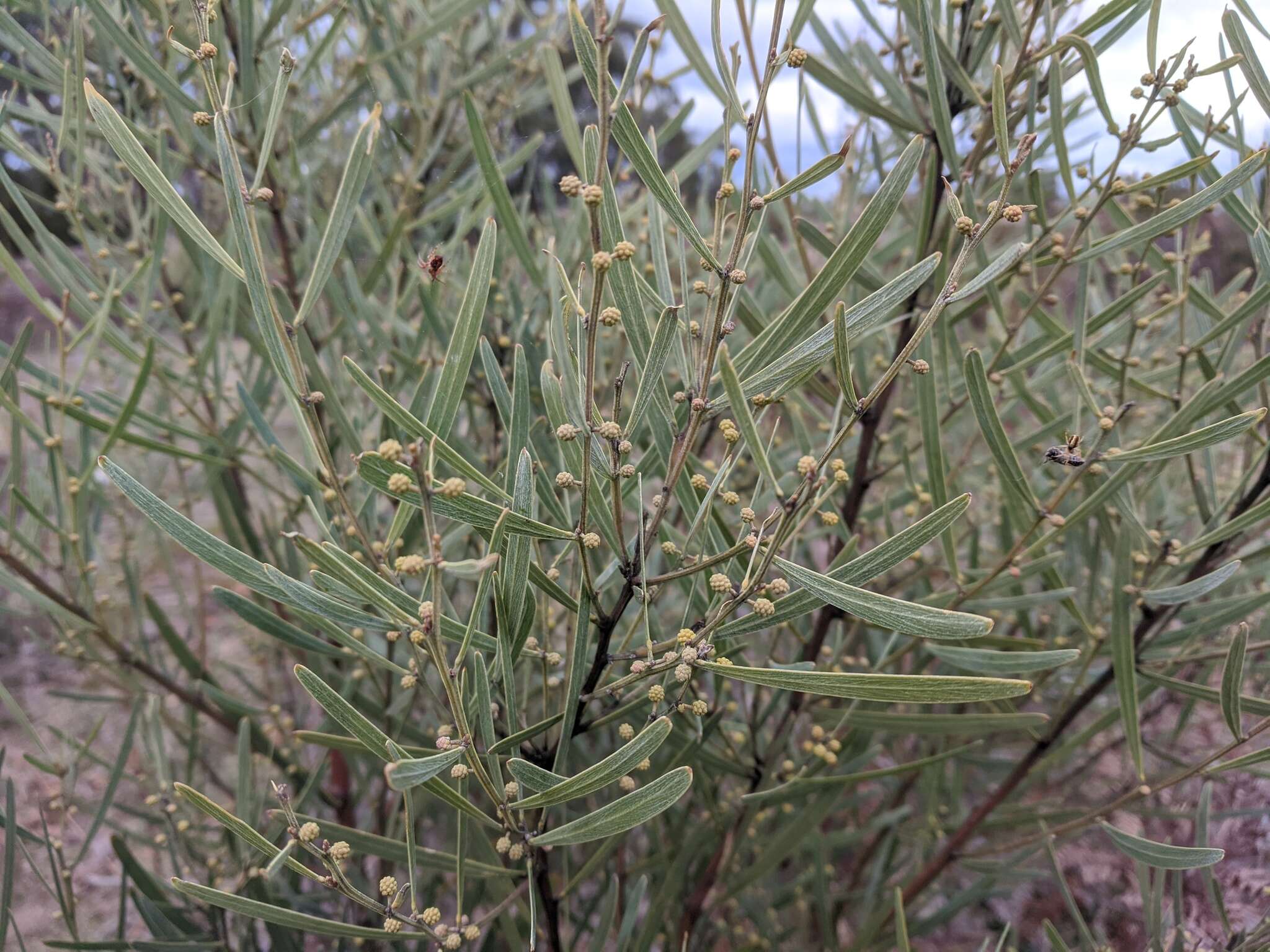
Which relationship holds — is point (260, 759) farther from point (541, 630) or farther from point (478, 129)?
point (478, 129)

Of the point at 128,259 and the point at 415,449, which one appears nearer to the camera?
the point at 415,449

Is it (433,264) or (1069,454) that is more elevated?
(433,264)

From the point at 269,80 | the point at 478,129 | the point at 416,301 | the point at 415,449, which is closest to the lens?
the point at 415,449

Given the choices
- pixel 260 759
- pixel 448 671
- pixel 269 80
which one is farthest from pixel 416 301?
pixel 448 671

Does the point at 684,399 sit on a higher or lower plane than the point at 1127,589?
higher

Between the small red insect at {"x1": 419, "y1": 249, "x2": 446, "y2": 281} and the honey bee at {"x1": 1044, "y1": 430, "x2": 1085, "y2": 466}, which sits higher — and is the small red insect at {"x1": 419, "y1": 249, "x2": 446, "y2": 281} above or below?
above

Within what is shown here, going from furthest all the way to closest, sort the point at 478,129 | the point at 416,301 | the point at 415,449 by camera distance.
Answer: the point at 416,301, the point at 478,129, the point at 415,449

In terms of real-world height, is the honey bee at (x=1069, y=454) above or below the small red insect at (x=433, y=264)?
below

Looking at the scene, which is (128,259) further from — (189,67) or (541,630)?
(541,630)

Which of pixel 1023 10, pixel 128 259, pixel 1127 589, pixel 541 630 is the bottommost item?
pixel 1127 589
